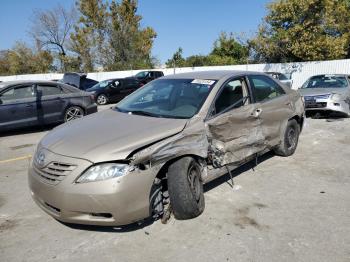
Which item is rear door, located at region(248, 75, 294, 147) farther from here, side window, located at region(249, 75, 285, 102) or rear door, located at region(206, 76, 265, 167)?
rear door, located at region(206, 76, 265, 167)

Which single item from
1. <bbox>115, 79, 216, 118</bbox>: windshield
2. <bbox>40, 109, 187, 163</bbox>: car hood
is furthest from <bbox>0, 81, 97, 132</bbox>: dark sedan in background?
<bbox>40, 109, 187, 163</bbox>: car hood

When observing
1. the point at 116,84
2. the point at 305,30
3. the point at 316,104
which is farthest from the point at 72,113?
the point at 305,30

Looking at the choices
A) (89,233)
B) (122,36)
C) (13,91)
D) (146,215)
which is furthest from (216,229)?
(122,36)

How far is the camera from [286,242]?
11.5ft

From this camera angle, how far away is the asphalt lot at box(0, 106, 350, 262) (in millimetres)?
3348

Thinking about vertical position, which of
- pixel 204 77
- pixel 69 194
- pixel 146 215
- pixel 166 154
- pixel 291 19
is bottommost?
pixel 146 215

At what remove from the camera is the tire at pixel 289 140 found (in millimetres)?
6223

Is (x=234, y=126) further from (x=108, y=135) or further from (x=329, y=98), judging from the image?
(x=329, y=98)

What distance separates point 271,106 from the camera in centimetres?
567

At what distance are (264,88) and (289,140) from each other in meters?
1.23

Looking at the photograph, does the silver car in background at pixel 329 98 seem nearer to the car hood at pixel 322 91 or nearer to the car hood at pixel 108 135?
the car hood at pixel 322 91

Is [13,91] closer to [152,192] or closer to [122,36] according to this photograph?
[152,192]

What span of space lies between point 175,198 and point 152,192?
11.4 inches

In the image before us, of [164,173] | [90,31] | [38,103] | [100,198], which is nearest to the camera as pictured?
[100,198]
